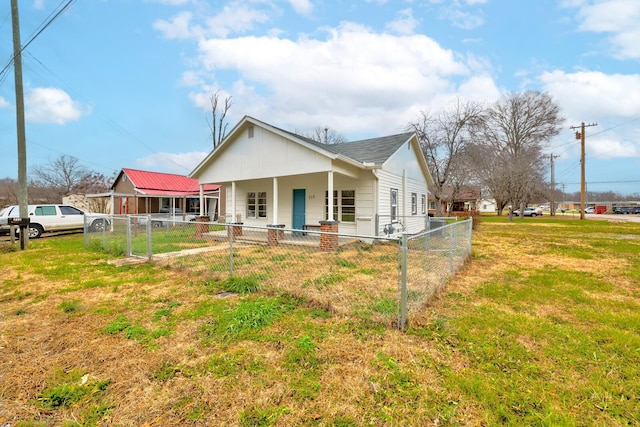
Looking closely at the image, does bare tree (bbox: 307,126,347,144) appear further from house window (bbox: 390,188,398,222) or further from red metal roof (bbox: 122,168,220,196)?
house window (bbox: 390,188,398,222)

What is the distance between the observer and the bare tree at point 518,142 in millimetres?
25547

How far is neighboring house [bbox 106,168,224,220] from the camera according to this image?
23.8 m

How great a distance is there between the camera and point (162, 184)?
26.0 m

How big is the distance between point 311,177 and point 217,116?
2332 cm

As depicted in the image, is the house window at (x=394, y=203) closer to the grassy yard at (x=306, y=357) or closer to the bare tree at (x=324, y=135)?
the grassy yard at (x=306, y=357)

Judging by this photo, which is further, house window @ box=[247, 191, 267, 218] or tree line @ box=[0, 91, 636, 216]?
tree line @ box=[0, 91, 636, 216]

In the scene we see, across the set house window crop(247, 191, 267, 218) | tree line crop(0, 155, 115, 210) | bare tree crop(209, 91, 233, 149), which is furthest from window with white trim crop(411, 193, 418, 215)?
tree line crop(0, 155, 115, 210)

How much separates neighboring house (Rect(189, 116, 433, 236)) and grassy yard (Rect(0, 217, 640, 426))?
18.9 feet

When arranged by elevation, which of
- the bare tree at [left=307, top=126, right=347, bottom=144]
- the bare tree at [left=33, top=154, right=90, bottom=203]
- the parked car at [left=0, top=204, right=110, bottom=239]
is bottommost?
the parked car at [left=0, top=204, right=110, bottom=239]


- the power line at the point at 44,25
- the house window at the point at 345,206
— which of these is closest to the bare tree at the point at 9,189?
the power line at the point at 44,25

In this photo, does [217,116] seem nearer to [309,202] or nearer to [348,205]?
[309,202]

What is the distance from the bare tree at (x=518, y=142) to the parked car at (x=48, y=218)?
2911 centimetres

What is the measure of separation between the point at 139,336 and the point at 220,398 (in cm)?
170

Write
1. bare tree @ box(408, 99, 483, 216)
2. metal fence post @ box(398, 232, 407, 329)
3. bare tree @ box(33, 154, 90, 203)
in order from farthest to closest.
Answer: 1. bare tree @ box(33, 154, 90, 203)
2. bare tree @ box(408, 99, 483, 216)
3. metal fence post @ box(398, 232, 407, 329)
